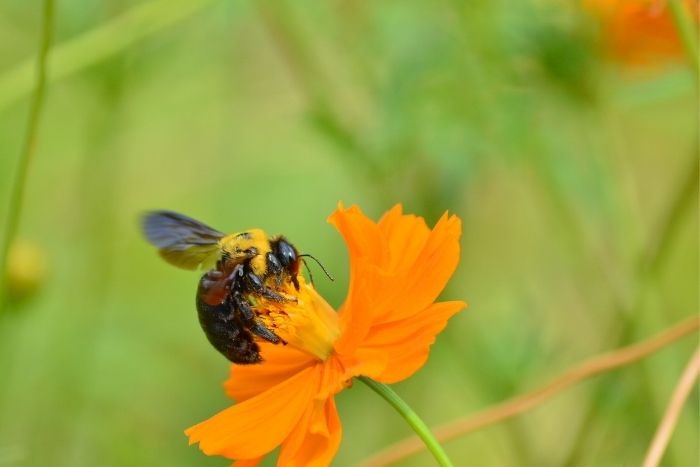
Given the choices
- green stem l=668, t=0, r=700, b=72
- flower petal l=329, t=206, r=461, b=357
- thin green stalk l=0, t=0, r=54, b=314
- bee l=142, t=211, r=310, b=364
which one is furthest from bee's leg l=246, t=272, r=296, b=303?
green stem l=668, t=0, r=700, b=72

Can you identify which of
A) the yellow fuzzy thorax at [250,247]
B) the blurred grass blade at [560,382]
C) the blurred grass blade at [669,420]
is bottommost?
the blurred grass blade at [669,420]

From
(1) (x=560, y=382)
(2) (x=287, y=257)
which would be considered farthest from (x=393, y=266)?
(1) (x=560, y=382)

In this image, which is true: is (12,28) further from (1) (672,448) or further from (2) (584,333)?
(1) (672,448)

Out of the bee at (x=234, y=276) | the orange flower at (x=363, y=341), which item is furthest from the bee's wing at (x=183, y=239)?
the orange flower at (x=363, y=341)

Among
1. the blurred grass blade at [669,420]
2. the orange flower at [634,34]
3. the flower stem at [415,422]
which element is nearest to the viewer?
the flower stem at [415,422]

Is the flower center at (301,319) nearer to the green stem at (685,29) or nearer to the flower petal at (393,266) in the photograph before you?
the flower petal at (393,266)

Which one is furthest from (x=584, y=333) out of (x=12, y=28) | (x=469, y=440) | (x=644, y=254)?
(x=12, y=28)

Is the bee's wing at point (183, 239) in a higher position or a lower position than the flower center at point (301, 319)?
higher
